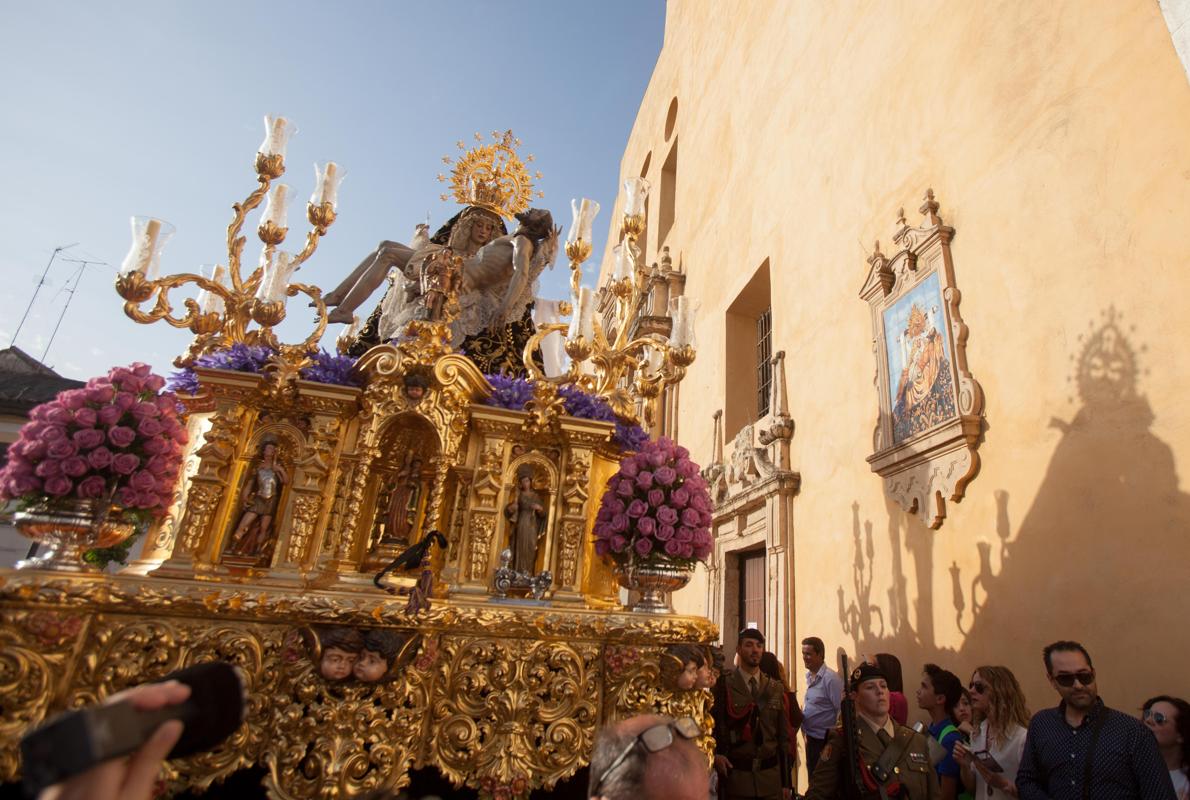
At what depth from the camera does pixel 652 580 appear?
3.22 meters

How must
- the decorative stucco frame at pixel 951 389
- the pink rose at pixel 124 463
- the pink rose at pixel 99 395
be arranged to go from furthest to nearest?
the decorative stucco frame at pixel 951 389, the pink rose at pixel 99 395, the pink rose at pixel 124 463

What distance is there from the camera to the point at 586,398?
3.92 metres

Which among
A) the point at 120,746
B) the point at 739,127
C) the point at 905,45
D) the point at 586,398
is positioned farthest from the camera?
the point at 739,127

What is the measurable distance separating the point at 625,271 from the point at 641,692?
105 inches

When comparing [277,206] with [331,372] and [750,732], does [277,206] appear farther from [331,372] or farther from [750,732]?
[750,732]

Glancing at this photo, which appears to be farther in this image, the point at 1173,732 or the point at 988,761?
the point at 988,761

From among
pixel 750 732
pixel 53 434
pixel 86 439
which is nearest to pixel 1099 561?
pixel 750 732

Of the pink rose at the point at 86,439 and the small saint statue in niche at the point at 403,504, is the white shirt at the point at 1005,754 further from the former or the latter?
the pink rose at the point at 86,439

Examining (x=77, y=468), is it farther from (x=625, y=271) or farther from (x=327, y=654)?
(x=625, y=271)

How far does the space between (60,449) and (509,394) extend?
216cm

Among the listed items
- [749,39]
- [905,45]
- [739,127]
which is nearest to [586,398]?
[905,45]

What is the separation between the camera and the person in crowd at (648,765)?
128cm

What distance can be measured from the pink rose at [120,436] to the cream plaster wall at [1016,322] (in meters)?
5.70

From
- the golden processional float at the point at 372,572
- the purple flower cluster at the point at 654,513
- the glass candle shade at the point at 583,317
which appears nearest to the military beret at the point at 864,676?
the golden processional float at the point at 372,572
